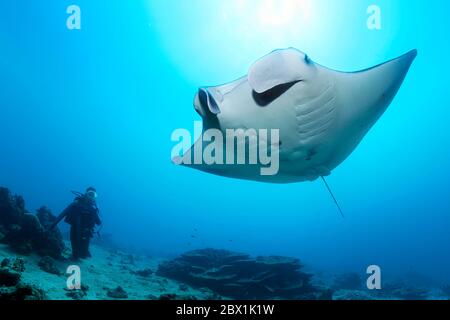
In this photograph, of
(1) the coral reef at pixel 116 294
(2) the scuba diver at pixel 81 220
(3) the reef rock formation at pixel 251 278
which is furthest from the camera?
(2) the scuba diver at pixel 81 220

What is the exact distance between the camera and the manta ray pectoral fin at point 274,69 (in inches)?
109

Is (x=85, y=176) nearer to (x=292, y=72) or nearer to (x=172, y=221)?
(x=172, y=221)

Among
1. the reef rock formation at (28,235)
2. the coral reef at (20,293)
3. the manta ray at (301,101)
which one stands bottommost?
the coral reef at (20,293)

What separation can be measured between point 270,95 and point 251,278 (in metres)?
5.22

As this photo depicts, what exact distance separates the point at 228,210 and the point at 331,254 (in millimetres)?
52020

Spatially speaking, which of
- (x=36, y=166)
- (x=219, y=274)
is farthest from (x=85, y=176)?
(x=219, y=274)

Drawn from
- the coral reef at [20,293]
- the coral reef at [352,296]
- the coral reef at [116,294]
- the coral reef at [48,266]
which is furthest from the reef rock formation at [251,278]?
the coral reef at [20,293]

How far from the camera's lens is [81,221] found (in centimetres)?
753

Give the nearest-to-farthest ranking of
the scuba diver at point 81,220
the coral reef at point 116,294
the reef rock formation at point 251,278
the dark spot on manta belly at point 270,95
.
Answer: the dark spot on manta belly at point 270,95, the coral reef at point 116,294, the reef rock formation at point 251,278, the scuba diver at point 81,220

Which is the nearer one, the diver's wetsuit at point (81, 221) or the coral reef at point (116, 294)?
the coral reef at point (116, 294)

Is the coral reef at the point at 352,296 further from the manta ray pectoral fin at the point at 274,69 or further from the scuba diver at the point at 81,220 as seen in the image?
the manta ray pectoral fin at the point at 274,69

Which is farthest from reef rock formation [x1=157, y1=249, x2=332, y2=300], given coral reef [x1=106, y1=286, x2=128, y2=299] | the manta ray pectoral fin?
the manta ray pectoral fin

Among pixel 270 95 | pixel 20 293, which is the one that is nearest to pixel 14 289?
pixel 20 293

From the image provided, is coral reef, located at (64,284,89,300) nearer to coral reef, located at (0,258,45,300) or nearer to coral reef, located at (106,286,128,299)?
coral reef, located at (106,286,128,299)
